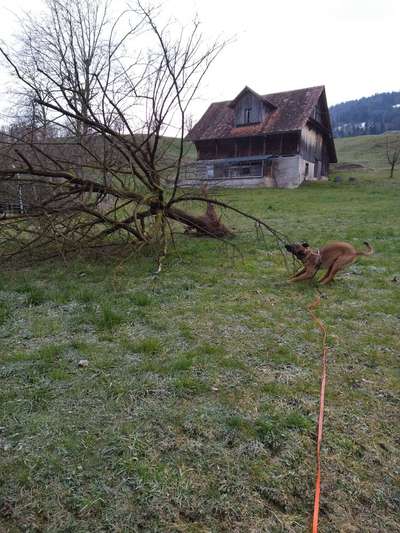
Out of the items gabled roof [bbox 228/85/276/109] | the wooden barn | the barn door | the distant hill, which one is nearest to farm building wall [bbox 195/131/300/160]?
the wooden barn

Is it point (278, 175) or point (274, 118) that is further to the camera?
point (278, 175)

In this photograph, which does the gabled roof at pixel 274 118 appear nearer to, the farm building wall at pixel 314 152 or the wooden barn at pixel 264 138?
the wooden barn at pixel 264 138

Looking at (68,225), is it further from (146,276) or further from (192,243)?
(192,243)

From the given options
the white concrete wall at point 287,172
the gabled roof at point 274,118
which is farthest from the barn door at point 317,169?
the gabled roof at point 274,118

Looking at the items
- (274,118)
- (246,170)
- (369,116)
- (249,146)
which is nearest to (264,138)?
(249,146)

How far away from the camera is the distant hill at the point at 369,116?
9862 centimetres

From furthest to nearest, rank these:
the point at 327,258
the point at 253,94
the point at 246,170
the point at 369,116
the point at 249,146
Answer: the point at 369,116 → the point at 246,170 → the point at 249,146 → the point at 253,94 → the point at 327,258

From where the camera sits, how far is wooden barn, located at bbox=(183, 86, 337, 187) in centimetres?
2397

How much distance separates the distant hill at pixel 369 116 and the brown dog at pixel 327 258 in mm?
101008

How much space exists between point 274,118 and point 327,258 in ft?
71.9

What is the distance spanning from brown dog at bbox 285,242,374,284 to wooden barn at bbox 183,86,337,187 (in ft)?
63.6

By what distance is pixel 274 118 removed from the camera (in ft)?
80.2

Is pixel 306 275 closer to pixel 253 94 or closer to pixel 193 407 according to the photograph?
pixel 193 407

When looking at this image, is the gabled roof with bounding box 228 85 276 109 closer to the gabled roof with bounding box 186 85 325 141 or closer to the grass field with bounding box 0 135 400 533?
the gabled roof with bounding box 186 85 325 141
